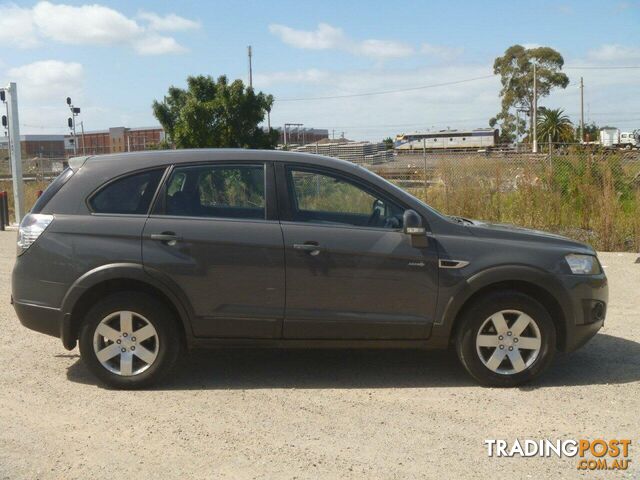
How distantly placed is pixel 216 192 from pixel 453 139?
251ft

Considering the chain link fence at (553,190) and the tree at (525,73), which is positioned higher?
the tree at (525,73)

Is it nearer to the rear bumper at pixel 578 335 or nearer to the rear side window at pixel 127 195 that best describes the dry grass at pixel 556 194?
the rear bumper at pixel 578 335

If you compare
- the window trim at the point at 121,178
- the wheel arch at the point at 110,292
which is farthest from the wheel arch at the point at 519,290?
the window trim at the point at 121,178

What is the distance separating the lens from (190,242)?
17.3ft

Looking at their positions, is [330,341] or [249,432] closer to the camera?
[249,432]

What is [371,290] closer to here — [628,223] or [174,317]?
[174,317]

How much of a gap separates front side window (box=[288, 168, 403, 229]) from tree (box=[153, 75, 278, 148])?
16220 millimetres

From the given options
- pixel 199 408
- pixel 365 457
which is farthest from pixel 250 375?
pixel 365 457

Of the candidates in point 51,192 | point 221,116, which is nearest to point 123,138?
point 221,116

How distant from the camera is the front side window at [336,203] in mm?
5477

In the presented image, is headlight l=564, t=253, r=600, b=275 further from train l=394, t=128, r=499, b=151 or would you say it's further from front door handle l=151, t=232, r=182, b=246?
train l=394, t=128, r=499, b=151

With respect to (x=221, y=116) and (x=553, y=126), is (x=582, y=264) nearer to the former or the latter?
(x=221, y=116)

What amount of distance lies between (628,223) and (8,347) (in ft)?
34.0

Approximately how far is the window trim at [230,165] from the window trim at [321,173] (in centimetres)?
6
